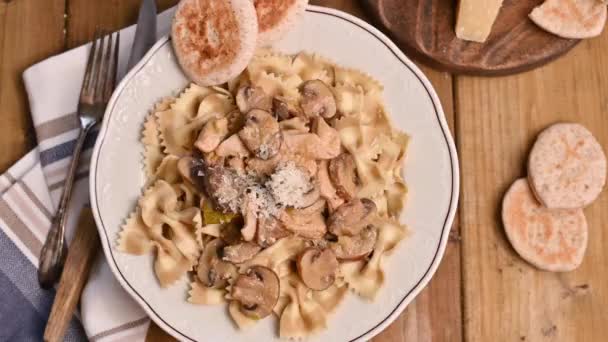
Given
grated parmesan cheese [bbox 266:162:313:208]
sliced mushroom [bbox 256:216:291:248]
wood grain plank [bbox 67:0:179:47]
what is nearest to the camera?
grated parmesan cheese [bbox 266:162:313:208]

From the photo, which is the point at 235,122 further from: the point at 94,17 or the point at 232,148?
the point at 94,17

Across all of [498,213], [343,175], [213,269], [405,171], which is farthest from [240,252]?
[498,213]

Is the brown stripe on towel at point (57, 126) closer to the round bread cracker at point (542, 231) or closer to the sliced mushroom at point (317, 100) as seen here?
the sliced mushroom at point (317, 100)

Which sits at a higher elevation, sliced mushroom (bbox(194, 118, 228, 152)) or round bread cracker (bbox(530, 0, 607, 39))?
sliced mushroom (bbox(194, 118, 228, 152))

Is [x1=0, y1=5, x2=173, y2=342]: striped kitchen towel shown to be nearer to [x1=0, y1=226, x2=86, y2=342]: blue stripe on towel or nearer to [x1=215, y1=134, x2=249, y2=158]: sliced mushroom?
[x1=0, y1=226, x2=86, y2=342]: blue stripe on towel

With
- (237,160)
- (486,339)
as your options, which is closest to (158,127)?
(237,160)

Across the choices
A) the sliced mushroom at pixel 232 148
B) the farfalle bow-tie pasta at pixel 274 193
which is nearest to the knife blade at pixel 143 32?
the farfalle bow-tie pasta at pixel 274 193

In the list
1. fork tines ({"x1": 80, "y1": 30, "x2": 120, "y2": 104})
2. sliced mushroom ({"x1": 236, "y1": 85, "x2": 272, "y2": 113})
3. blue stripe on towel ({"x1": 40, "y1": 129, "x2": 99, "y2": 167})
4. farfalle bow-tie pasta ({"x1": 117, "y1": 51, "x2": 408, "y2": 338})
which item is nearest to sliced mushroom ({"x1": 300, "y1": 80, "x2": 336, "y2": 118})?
farfalle bow-tie pasta ({"x1": 117, "y1": 51, "x2": 408, "y2": 338})
